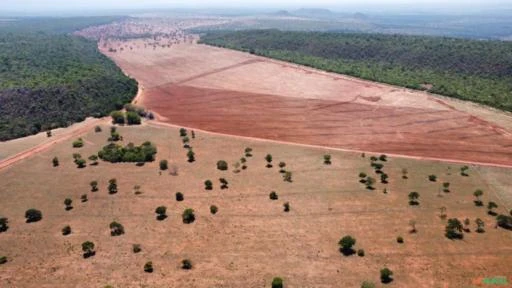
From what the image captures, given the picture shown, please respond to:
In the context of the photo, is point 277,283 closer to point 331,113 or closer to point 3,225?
point 3,225

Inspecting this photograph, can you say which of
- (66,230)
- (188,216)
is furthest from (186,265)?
(66,230)

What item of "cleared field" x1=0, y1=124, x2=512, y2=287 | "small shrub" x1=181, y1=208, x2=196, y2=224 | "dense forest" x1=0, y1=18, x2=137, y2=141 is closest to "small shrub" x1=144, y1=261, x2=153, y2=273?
"cleared field" x1=0, y1=124, x2=512, y2=287

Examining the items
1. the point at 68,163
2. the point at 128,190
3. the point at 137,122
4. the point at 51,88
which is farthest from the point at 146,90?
the point at 128,190

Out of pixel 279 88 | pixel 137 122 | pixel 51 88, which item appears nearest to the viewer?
pixel 137 122

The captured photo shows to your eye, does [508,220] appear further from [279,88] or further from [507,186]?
[279,88]

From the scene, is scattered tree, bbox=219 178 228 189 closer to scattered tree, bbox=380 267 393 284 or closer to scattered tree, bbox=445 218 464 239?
scattered tree, bbox=380 267 393 284

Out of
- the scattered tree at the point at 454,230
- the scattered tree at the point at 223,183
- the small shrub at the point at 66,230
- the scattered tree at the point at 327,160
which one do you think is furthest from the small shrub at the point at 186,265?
the scattered tree at the point at 327,160

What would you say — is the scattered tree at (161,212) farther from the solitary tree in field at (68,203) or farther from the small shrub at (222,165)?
the small shrub at (222,165)
